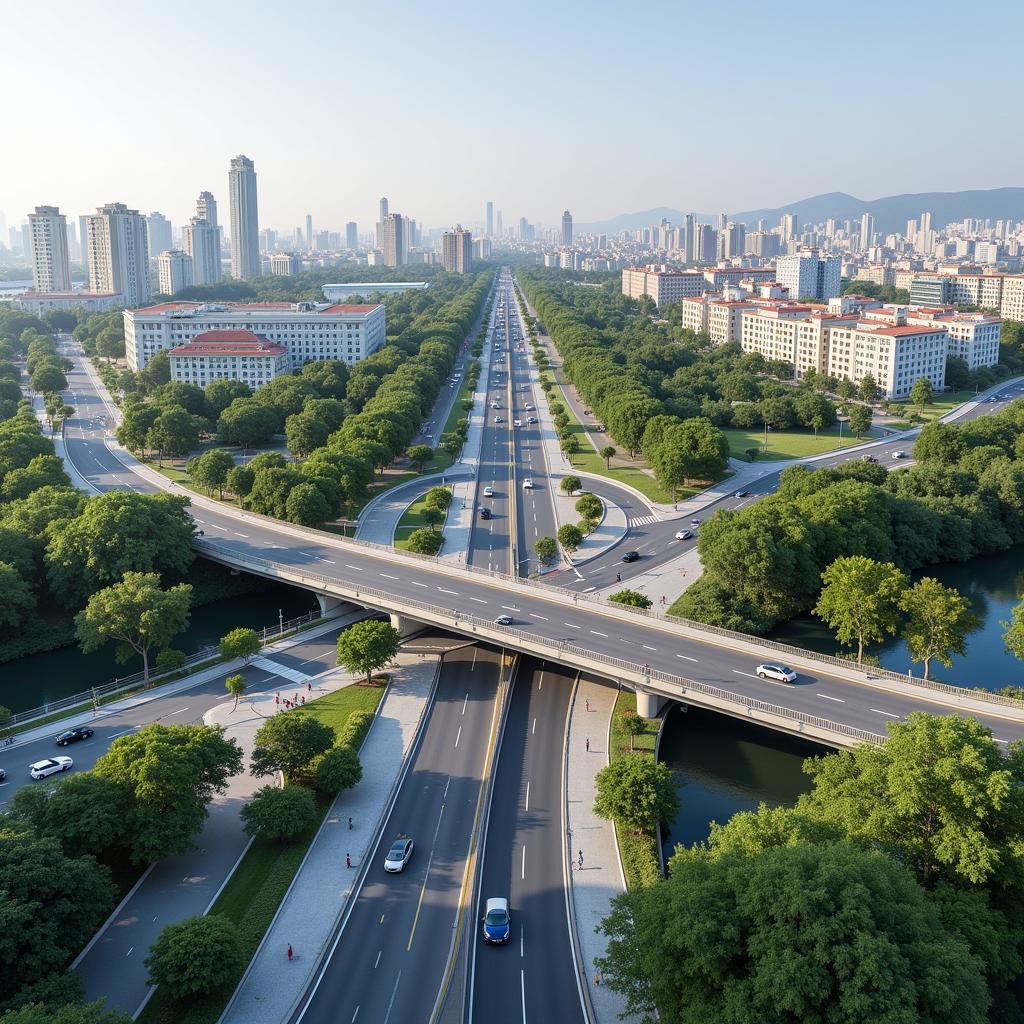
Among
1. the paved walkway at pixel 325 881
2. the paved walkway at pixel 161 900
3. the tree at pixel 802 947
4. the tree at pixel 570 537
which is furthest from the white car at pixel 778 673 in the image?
the tree at pixel 570 537

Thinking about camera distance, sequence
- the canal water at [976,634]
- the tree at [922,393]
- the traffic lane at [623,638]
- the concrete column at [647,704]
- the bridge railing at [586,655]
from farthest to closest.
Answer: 1. the tree at [922,393]
2. the canal water at [976,634]
3. the concrete column at [647,704]
4. the traffic lane at [623,638]
5. the bridge railing at [586,655]

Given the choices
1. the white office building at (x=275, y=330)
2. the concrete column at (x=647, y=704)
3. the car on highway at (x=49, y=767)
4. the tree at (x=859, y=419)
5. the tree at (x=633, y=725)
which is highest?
the white office building at (x=275, y=330)

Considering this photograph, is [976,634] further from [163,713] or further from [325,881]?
[163,713]

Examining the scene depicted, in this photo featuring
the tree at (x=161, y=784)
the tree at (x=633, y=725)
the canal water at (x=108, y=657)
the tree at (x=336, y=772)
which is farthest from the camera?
the canal water at (x=108, y=657)

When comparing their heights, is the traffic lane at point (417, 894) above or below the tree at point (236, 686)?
below

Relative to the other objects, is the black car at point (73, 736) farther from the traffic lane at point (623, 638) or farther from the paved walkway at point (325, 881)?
the traffic lane at point (623, 638)

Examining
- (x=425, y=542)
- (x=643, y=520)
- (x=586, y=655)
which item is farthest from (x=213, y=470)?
(x=586, y=655)
